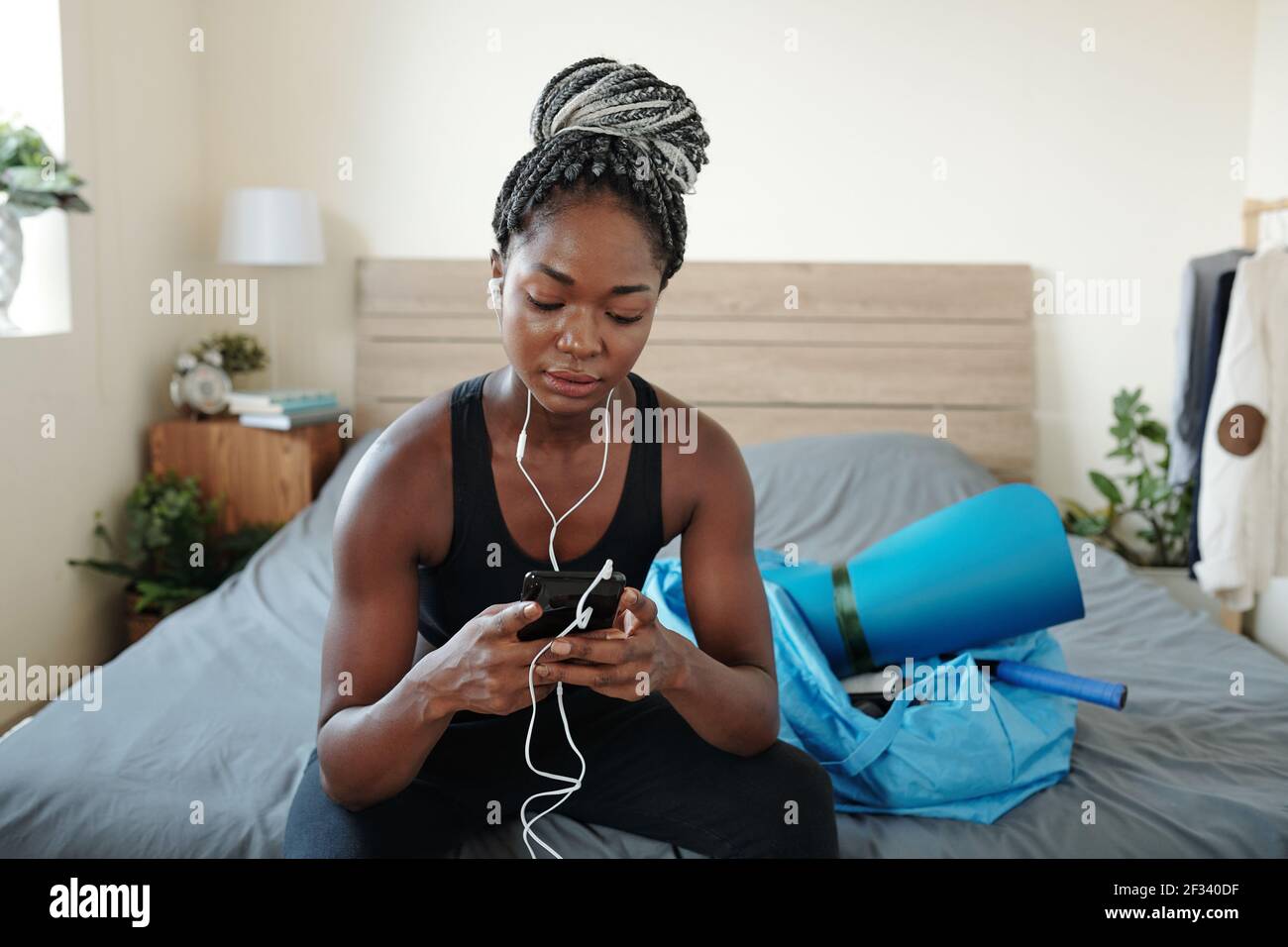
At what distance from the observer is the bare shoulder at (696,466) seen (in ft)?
4.42

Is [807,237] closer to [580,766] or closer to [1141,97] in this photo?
[1141,97]

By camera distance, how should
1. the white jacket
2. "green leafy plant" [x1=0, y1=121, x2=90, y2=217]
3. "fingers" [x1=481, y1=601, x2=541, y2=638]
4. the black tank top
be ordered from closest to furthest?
"fingers" [x1=481, y1=601, x2=541, y2=638], the black tank top, the white jacket, "green leafy plant" [x1=0, y1=121, x2=90, y2=217]

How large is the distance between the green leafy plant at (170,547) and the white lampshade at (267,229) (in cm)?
60

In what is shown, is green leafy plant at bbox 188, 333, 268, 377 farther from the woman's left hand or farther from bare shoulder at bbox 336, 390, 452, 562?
the woman's left hand

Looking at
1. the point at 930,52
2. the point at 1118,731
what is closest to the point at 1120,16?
the point at 930,52

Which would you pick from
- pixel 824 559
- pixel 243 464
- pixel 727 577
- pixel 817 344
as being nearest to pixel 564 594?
pixel 727 577

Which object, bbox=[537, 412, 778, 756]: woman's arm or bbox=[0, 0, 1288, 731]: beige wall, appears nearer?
bbox=[537, 412, 778, 756]: woman's arm

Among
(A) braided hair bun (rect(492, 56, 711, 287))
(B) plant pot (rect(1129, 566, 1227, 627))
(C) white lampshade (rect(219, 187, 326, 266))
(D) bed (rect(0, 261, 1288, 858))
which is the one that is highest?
(C) white lampshade (rect(219, 187, 326, 266))

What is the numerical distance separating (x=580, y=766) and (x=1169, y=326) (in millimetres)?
2587

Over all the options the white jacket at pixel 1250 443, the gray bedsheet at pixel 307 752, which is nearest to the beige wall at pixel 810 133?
the white jacket at pixel 1250 443

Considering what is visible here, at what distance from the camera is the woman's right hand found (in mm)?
1104

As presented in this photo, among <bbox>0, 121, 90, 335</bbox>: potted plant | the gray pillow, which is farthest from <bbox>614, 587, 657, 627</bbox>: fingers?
<bbox>0, 121, 90, 335</bbox>: potted plant

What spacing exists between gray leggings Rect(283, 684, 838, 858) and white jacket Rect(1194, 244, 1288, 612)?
59.9 inches
